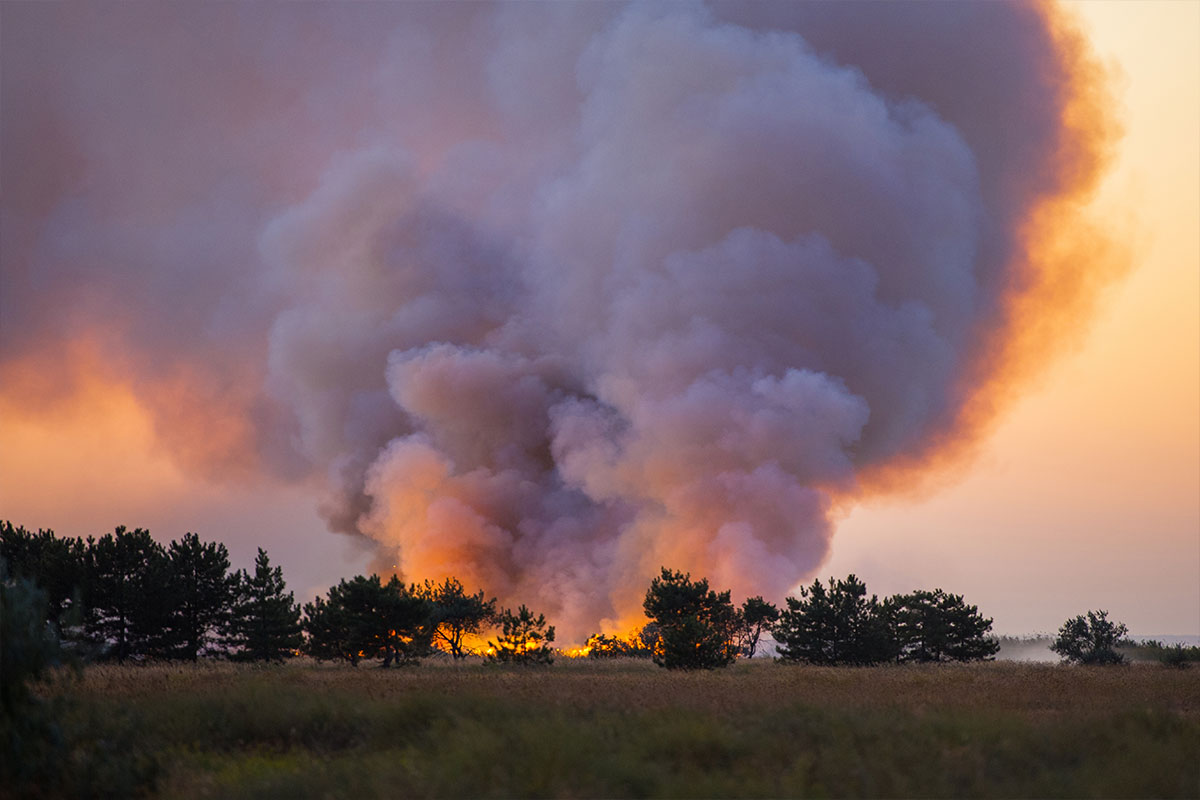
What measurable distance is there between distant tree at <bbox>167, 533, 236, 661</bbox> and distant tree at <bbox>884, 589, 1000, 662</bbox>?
3292 cm

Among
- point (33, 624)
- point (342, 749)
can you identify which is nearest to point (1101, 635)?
point (342, 749)

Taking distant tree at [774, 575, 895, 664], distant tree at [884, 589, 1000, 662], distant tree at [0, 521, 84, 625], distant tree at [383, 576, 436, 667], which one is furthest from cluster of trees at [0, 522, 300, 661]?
distant tree at [884, 589, 1000, 662]

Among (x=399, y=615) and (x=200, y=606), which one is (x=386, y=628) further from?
(x=200, y=606)

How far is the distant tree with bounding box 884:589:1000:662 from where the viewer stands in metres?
45.9

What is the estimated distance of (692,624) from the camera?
3859 cm

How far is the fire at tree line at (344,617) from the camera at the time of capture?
3756 cm

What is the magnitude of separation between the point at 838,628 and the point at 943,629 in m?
6.65

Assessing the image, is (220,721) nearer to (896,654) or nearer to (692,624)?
(692,624)

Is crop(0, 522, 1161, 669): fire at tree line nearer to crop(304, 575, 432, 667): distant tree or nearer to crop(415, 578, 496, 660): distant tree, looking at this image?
crop(304, 575, 432, 667): distant tree

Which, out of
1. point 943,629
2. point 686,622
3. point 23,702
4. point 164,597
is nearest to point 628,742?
point 23,702

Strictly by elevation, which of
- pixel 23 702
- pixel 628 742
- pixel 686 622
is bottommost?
pixel 628 742

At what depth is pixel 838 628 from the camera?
4347 centimetres

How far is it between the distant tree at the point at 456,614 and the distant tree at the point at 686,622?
47.5ft

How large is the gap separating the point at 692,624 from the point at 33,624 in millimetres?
29024
